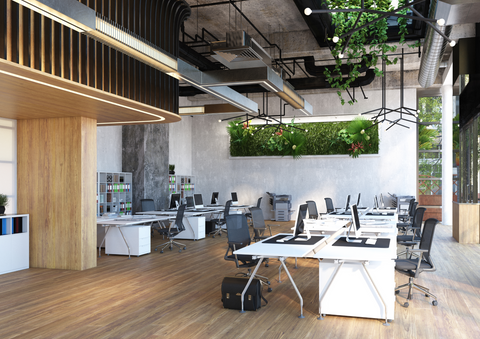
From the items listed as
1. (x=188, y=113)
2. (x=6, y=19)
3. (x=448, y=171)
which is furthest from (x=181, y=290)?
(x=448, y=171)

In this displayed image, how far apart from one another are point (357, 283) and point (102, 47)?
4.67 meters

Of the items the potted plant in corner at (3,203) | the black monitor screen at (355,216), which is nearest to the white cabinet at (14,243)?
the potted plant in corner at (3,203)

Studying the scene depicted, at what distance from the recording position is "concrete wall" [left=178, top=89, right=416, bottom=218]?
50.3 ft

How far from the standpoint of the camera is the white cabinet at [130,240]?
9141 millimetres

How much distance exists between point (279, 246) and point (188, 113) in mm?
7745

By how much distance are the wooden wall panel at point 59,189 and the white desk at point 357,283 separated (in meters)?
4.82

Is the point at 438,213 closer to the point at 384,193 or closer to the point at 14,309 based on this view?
the point at 384,193

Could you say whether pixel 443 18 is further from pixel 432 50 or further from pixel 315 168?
pixel 315 168

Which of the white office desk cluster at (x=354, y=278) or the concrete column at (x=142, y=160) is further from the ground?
the concrete column at (x=142, y=160)

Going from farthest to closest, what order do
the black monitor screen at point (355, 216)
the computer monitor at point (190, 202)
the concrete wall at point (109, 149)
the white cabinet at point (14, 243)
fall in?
the computer monitor at point (190, 202)
the concrete wall at point (109, 149)
the white cabinet at point (14, 243)
the black monitor screen at point (355, 216)

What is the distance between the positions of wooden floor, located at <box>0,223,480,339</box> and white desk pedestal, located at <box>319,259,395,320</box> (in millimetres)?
116

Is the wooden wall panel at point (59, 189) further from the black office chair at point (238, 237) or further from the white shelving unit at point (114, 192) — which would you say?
the white shelving unit at point (114, 192)

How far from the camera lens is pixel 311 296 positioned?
5918 mm

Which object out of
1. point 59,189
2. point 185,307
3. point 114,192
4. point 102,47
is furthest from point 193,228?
point 102,47
